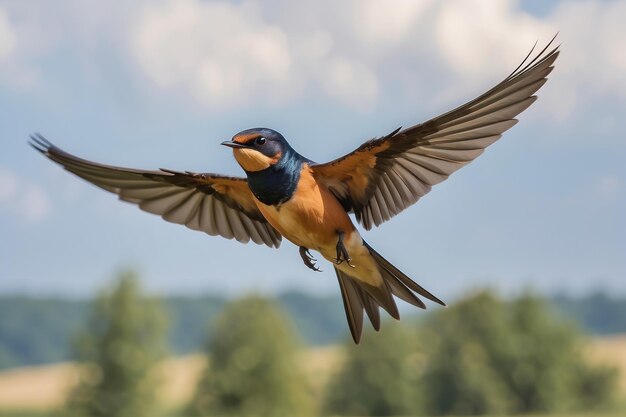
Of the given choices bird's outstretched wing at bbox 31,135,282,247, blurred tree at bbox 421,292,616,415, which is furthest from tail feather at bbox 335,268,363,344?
blurred tree at bbox 421,292,616,415

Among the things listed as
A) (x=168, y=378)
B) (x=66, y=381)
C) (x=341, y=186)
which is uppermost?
(x=66, y=381)

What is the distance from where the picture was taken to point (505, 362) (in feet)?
170

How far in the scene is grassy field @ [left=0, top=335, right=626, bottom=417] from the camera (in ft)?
141

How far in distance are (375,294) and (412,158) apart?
0.62 m

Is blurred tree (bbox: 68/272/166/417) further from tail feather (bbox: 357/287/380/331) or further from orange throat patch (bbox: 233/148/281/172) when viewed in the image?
orange throat patch (bbox: 233/148/281/172)

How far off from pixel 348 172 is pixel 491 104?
2.12ft

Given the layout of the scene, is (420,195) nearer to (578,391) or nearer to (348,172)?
(348,172)

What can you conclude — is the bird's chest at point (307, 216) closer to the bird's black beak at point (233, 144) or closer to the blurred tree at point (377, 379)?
the bird's black beak at point (233, 144)

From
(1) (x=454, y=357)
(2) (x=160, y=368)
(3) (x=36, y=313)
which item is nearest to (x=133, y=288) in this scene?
(2) (x=160, y=368)

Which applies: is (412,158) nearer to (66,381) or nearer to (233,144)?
(233,144)

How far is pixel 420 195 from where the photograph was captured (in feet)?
14.4

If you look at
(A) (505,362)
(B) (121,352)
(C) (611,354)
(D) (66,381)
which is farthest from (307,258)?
(C) (611,354)

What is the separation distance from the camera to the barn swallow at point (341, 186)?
3684 mm

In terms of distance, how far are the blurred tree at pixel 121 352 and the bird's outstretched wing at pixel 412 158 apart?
35528mm
